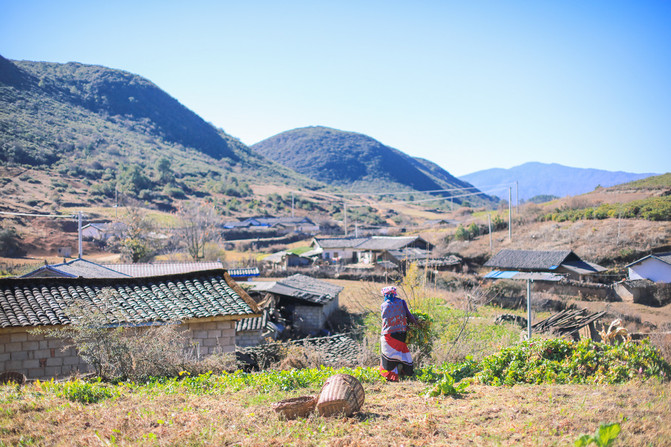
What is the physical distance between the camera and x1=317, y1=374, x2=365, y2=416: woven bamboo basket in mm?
5426

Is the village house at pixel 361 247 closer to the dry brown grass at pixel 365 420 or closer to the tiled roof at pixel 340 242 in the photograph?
the tiled roof at pixel 340 242

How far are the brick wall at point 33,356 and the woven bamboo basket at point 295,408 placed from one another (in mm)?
5785

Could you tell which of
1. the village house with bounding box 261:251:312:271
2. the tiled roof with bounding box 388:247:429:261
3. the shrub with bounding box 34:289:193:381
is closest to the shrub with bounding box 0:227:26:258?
the village house with bounding box 261:251:312:271

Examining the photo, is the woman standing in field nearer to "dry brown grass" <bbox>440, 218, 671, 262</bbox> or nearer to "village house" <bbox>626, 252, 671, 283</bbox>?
"village house" <bbox>626, 252, 671, 283</bbox>

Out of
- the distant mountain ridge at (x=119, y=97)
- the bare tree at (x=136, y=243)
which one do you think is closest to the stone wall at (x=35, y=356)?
the bare tree at (x=136, y=243)

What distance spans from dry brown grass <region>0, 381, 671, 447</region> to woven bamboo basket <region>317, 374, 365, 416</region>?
0.43 feet

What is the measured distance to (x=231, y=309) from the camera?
10.1 m

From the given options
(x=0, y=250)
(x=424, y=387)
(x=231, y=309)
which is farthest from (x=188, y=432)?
(x=0, y=250)

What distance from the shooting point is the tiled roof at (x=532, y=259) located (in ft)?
122

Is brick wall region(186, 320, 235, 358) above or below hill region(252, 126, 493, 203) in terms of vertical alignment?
below

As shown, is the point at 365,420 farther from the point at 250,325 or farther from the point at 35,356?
the point at 250,325

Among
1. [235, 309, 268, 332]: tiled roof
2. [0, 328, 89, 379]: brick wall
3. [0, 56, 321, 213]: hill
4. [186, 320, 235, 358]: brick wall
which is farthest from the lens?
[0, 56, 321, 213]: hill

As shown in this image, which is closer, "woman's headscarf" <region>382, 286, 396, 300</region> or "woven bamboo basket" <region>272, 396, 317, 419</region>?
"woven bamboo basket" <region>272, 396, 317, 419</region>

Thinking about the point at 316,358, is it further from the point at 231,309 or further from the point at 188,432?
the point at 188,432
